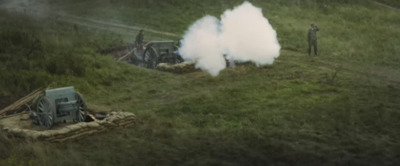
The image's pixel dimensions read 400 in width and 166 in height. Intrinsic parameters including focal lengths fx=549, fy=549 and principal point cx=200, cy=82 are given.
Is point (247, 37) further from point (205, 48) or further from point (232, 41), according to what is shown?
point (205, 48)

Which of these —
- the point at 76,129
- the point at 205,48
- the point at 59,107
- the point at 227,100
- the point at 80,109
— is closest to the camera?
the point at 76,129

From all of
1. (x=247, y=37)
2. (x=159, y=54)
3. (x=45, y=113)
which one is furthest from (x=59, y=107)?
(x=247, y=37)

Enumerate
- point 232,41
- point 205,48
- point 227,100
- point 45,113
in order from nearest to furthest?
1. point 45,113
2. point 227,100
3. point 205,48
4. point 232,41

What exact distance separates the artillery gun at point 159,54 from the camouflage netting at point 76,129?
9.21 meters

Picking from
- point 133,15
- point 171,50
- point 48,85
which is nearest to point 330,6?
point 133,15

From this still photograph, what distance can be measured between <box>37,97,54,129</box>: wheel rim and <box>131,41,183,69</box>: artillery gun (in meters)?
9.92

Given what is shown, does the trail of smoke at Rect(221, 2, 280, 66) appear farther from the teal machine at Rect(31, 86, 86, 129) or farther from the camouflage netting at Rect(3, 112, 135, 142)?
the teal machine at Rect(31, 86, 86, 129)

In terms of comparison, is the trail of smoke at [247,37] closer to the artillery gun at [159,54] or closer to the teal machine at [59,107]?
the artillery gun at [159,54]

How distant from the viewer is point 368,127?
1523 centimetres

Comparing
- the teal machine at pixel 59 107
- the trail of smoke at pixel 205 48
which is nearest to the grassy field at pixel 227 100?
the trail of smoke at pixel 205 48

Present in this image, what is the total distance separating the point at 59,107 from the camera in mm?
15359

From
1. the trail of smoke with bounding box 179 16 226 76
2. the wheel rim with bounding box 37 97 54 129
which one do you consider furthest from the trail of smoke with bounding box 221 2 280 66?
the wheel rim with bounding box 37 97 54 129

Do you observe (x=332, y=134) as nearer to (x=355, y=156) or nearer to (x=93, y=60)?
(x=355, y=156)

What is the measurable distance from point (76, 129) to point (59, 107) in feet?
4.74
